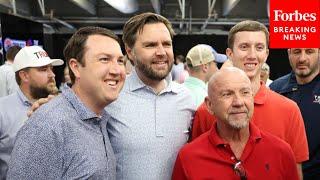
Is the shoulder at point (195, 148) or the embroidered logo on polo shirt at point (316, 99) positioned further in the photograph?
the embroidered logo on polo shirt at point (316, 99)

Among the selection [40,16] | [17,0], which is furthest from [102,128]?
[40,16]

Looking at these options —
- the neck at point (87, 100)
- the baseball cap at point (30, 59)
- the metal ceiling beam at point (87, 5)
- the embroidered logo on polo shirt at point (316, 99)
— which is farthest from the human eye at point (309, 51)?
the metal ceiling beam at point (87, 5)

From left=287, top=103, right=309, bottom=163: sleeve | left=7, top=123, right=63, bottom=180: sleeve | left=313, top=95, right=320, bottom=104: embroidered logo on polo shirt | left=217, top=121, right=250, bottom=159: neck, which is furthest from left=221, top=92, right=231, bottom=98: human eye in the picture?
left=313, top=95, right=320, bottom=104: embroidered logo on polo shirt

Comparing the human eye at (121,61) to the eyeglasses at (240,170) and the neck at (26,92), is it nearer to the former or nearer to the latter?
the eyeglasses at (240,170)

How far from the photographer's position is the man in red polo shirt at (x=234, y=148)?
1.72 meters

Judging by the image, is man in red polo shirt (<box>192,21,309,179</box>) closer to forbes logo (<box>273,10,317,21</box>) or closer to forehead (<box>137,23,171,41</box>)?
forbes logo (<box>273,10,317,21</box>)

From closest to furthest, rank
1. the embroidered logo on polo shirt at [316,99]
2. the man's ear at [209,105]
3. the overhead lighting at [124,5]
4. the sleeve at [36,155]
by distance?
the sleeve at [36,155]
the man's ear at [209,105]
the embroidered logo on polo shirt at [316,99]
the overhead lighting at [124,5]

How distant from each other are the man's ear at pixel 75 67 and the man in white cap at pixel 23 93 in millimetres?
1231

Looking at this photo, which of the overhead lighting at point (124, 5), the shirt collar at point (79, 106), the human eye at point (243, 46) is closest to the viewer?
the shirt collar at point (79, 106)

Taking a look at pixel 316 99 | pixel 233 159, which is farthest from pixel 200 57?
pixel 233 159

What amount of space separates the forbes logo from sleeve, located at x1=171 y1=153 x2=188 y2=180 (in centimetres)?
94

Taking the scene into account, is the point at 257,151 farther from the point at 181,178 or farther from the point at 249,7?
the point at 249,7

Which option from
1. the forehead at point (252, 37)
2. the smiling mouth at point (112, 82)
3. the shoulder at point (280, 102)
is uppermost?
the forehead at point (252, 37)

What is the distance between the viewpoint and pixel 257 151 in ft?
5.75
